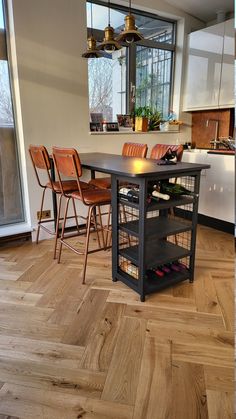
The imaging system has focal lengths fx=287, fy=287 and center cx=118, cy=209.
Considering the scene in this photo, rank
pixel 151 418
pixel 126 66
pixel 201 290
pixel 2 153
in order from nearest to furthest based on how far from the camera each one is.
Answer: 1. pixel 151 418
2. pixel 201 290
3. pixel 2 153
4. pixel 126 66

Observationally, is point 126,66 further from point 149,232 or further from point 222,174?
point 149,232

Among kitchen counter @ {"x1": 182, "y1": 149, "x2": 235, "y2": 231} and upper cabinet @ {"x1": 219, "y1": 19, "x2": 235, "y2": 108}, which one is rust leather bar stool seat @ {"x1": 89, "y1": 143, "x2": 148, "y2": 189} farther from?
upper cabinet @ {"x1": 219, "y1": 19, "x2": 235, "y2": 108}

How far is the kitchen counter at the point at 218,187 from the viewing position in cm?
300

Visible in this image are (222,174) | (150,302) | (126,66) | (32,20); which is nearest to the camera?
(150,302)

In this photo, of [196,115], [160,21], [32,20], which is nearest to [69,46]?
[32,20]

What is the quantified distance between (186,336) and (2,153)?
2310 mm

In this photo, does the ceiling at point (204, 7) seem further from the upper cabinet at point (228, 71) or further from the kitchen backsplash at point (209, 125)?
the kitchen backsplash at point (209, 125)

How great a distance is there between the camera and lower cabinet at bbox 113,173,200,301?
183cm

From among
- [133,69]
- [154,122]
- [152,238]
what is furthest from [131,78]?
[152,238]

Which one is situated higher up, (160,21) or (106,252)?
(160,21)

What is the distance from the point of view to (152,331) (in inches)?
64.7

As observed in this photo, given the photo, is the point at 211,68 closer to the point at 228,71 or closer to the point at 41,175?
the point at 228,71

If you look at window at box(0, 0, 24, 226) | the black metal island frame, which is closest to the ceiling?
window at box(0, 0, 24, 226)

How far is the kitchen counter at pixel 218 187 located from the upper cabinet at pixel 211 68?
67 cm
